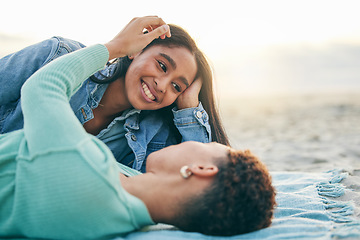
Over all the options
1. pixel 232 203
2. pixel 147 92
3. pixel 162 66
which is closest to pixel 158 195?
pixel 232 203

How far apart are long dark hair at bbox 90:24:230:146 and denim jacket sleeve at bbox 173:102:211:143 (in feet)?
0.61

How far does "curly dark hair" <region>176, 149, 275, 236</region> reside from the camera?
1634 millimetres

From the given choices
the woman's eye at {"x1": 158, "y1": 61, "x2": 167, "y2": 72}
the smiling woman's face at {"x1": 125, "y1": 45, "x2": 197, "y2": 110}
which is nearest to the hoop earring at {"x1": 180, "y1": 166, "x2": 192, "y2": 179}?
the smiling woman's face at {"x1": 125, "y1": 45, "x2": 197, "y2": 110}

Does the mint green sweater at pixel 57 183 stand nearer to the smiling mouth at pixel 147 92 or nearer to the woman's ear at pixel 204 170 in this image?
the woman's ear at pixel 204 170

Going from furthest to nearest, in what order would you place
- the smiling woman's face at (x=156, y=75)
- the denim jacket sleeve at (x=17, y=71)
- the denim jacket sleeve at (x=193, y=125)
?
1. the denim jacket sleeve at (x=193, y=125)
2. the smiling woman's face at (x=156, y=75)
3. the denim jacket sleeve at (x=17, y=71)

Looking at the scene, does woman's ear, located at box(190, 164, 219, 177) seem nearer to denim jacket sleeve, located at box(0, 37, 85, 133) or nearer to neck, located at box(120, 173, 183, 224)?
neck, located at box(120, 173, 183, 224)

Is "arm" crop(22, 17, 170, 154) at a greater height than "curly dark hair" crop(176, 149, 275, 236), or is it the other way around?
"arm" crop(22, 17, 170, 154)

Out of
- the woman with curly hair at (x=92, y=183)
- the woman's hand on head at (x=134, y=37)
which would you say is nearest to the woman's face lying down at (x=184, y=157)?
the woman with curly hair at (x=92, y=183)

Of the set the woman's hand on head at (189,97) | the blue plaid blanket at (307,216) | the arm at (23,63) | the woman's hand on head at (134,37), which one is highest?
the woman's hand on head at (134,37)

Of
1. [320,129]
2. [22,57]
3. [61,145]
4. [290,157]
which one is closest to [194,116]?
[22,57]

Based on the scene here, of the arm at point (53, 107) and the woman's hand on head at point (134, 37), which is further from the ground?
the woman's hand on head at point (134, 37)

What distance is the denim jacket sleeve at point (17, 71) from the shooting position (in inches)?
106

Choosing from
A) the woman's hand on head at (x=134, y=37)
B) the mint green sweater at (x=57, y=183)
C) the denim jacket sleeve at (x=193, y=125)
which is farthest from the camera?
the denim jacket sleeve at (x=193, y=125)

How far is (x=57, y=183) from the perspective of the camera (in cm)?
142
